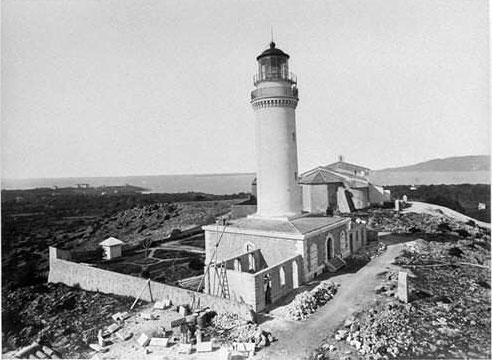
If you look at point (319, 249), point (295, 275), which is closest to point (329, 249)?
point (319, 249)

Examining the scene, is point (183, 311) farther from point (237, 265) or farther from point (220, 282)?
point (237, 265)

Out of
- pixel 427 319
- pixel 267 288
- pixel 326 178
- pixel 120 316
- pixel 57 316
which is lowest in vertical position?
pixel 57 316

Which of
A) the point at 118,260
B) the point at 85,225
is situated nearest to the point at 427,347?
the point at 118,260

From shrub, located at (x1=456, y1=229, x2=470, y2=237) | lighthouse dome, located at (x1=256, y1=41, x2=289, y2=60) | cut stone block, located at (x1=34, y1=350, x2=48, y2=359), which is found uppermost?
lighthouse dome, located at (x1=256, y1=41, x2=289, y2=60)

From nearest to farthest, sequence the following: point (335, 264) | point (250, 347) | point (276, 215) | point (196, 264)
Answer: point (250, 347)
point (335, 264)
point (276, 215)
point (196, 264)

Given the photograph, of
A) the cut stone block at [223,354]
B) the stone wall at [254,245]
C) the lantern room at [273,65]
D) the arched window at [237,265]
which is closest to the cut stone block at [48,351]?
the cut stone block at [223,354]

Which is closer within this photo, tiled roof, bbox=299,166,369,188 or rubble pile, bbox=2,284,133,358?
rubble pile, bbox=2,284,133,358

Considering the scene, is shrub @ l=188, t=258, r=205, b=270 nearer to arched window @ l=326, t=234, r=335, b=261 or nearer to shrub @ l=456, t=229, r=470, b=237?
arched window @ l=326, t=234, r=335, b=261

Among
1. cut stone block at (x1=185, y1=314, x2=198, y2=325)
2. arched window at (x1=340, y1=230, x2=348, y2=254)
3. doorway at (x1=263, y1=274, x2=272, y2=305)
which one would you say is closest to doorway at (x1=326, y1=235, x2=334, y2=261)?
arched window at (x1=340, y1=230, x2=348, y2=254)
